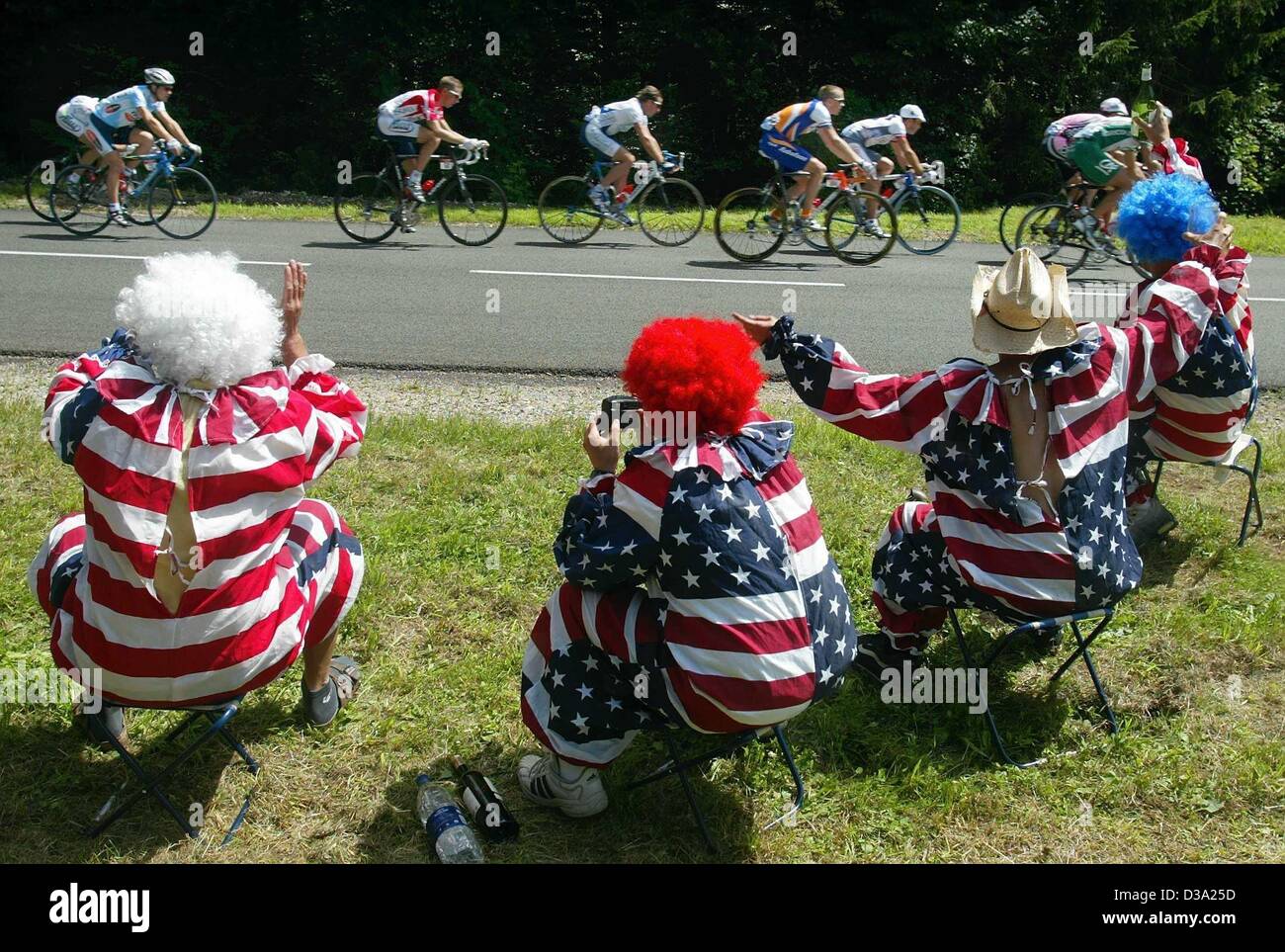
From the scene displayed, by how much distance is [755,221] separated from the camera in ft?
38.8

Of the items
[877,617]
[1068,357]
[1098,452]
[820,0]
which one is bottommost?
[877,617]

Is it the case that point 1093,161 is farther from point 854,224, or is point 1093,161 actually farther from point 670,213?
point 670,213

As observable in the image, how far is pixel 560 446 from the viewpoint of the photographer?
18.6ft

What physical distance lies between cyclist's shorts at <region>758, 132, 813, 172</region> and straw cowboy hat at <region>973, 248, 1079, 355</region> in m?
8.78

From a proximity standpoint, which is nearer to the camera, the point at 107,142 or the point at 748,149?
the point at 107,142

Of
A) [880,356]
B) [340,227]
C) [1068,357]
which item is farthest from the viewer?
[340,227]

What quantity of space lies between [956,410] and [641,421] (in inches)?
40.2

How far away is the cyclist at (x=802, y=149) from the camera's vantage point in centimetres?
1145

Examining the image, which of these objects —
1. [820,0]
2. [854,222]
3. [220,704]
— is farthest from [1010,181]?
[220,704]

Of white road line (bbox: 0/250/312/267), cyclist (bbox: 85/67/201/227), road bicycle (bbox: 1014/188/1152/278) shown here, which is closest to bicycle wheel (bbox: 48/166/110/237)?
cyclist (bbox: 85/67/201/227)

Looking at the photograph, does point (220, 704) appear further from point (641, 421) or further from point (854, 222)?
point (854, 222)

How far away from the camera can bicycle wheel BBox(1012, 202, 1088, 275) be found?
39.1ft

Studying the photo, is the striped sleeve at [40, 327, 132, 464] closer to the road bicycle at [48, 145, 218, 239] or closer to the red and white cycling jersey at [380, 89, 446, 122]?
the red and white cycling jersey at [380, 89, 446, 122]

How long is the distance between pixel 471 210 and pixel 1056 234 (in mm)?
6101
